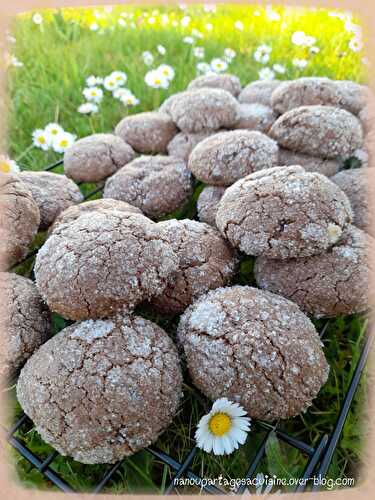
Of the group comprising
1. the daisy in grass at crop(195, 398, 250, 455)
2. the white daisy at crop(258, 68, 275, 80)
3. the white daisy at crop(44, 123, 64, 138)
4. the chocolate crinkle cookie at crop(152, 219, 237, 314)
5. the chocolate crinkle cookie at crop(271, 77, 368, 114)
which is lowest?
the daisy in grass at crop(195, 398, 250, 455)

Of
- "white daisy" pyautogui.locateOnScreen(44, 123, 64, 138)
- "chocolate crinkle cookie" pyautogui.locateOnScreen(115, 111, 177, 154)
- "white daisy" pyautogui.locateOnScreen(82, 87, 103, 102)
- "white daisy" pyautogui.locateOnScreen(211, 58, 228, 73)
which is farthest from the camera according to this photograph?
"white daisy" pyautogui.locateOnScreen(211, 58, 228, 73)

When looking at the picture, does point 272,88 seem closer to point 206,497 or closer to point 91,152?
point 91,152

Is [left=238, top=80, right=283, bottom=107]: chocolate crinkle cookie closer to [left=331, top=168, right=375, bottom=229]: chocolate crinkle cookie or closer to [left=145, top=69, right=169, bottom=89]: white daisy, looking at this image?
[left=331, top=168, right=375, bottom=229]: chocolate crinkle cookie

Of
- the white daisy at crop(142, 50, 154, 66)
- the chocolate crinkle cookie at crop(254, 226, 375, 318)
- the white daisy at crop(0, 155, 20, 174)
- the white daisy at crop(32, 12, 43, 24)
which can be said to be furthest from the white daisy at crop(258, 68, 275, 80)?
the chocolate crinkle cookie at crop(254, 226, 375, 318)

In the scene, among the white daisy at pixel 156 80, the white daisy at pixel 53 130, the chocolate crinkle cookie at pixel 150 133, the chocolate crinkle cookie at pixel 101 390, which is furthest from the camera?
the white daisy at pixel 156 80

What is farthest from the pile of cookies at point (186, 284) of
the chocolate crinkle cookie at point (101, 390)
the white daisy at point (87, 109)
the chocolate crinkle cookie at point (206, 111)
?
the white daisy at point (87, 109)

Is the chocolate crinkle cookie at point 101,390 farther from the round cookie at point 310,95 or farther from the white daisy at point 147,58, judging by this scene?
the white daisy at point 147,58

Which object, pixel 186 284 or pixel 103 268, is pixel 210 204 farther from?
pixel 103 268
